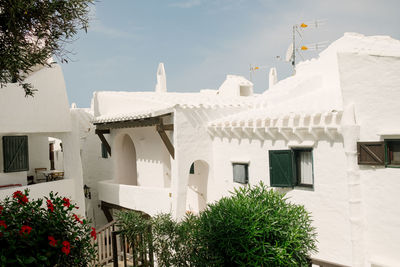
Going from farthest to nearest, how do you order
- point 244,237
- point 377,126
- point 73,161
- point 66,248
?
point 73,161, point 377,126, point 244,237, point 66,248

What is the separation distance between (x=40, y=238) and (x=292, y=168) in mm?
7534

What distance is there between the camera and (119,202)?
648 inches

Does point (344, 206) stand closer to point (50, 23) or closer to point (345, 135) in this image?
point (345, 135)

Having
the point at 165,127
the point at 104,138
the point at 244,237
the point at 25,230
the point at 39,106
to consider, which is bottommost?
the point at 244,237

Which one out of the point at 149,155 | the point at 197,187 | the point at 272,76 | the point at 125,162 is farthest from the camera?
the point at 272,76

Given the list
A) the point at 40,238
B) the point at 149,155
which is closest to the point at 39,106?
the point at 149,155

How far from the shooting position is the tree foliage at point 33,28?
6.32 metres

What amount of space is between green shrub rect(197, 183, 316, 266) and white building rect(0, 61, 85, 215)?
874cm

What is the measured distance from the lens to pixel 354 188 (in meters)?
8.73

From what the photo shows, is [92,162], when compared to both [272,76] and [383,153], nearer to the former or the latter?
[272,76]

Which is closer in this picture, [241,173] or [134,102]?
[241,173]

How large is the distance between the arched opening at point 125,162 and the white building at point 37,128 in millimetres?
3110

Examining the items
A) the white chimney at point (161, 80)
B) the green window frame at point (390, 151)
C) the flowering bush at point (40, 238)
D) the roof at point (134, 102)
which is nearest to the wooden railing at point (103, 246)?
the roof at point (134, 102)

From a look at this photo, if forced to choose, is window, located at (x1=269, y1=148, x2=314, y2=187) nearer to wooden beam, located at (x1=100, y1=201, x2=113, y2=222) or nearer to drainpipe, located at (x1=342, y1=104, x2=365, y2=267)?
drainpipe, located at (x1=342, y1=104, x2=365, y2=267)
